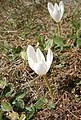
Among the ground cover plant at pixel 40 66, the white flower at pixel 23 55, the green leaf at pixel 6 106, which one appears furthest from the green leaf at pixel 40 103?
the white flower at pixel 23 55

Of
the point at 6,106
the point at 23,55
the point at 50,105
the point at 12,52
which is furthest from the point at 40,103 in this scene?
the point at 12,52

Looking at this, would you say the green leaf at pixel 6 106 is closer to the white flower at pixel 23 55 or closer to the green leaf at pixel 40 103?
the green leaf at pixel 40 103

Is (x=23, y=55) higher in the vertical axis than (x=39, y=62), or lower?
higher

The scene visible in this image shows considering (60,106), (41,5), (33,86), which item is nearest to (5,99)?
(33,86)

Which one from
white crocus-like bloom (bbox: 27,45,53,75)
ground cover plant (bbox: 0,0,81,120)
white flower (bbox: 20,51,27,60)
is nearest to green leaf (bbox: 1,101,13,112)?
ground cover plant (bbox: 0,0,81,120)

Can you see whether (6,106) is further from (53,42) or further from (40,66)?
(53,42)

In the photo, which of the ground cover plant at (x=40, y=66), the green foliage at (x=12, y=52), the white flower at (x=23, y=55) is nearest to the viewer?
the ground cover plant at (x=40, y=66)

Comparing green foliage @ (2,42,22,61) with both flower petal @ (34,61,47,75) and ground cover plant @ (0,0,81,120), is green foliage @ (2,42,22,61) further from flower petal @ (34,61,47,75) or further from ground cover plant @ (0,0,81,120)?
flower petal @ (34,61,47,75)

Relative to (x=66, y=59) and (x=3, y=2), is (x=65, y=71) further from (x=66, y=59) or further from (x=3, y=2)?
(x=3, y=2)
